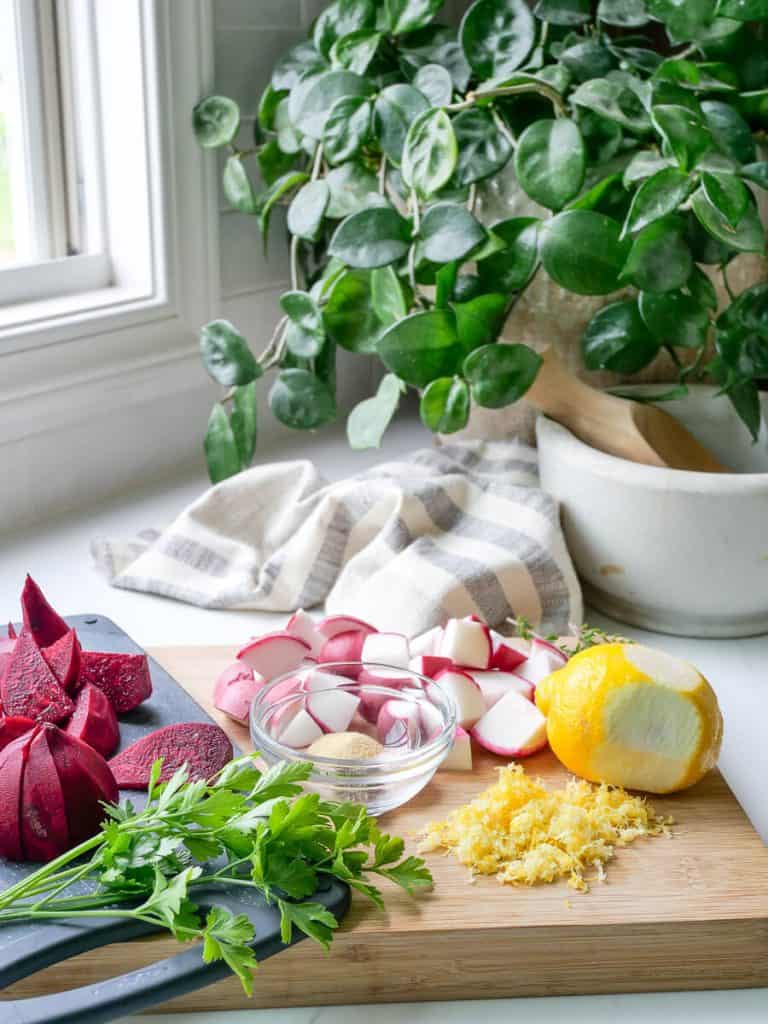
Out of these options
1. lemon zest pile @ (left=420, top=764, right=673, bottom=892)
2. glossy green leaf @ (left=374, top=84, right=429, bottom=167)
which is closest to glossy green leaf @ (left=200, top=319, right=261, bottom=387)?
glossy green leaf @ (left=374, top=84, right=429, bottom=167)

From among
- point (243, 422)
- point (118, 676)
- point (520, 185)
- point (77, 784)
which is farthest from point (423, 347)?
point (77, 784)

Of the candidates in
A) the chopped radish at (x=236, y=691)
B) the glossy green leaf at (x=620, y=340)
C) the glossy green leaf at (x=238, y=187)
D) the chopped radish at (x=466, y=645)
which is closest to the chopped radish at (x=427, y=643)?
the chopped radish at (x=466, y=645)

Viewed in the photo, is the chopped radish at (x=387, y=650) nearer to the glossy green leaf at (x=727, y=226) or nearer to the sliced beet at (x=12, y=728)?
the sliced beet at (x=12, y=728)

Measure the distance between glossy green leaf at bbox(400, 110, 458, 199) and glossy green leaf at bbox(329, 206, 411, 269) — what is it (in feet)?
0.12

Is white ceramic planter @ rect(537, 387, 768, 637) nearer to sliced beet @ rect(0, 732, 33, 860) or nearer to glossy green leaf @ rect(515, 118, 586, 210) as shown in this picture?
glossy green leaf @ rect(515, 118, 586, 210)

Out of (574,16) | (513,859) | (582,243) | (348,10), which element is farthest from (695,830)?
(348,10)

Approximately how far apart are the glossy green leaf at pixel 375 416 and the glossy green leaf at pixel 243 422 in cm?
13

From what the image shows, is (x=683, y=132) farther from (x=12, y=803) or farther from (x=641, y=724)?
(x=12, y=803)

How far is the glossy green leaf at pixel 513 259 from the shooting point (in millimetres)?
972

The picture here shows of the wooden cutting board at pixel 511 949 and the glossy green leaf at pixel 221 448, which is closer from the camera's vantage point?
the wooden cutting board at pixel 511 949

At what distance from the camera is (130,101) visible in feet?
3.98

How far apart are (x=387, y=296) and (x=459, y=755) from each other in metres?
0.44

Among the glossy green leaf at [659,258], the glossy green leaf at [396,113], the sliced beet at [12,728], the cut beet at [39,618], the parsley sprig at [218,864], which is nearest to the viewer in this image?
the parsley sprig at [218,864]

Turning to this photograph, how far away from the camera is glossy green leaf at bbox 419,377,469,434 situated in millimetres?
973
